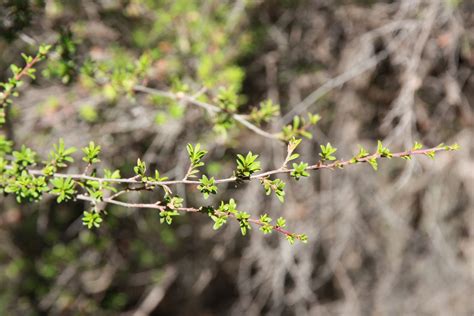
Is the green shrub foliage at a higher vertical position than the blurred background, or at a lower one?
lower

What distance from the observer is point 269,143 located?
4.10 meters

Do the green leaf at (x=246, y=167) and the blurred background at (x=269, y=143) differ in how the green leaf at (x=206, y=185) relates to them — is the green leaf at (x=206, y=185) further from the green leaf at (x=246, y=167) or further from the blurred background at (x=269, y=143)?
the blurred background at (x=269, y=143)

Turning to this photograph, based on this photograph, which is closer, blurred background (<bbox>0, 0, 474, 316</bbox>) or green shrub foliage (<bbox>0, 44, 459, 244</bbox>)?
green shrub foliage (<bbox>0, 44, 459, 244</bbox>)

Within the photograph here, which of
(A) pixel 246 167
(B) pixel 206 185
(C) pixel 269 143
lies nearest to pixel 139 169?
(B) pixel 206 185

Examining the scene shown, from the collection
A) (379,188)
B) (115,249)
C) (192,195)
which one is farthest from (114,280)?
(379,188)

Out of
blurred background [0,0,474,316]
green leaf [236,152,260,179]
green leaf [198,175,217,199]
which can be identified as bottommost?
green leaf [198,175,217,199]

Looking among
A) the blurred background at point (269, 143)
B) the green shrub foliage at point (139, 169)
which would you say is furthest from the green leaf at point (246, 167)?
the blurred background at point (269, 143)

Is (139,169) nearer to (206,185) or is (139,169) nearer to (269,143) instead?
(206,185)

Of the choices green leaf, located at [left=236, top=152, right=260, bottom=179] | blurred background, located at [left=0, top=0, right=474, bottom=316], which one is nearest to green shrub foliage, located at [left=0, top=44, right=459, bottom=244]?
green leaf, located at [left=236, top=152, right=260, bottom=179]

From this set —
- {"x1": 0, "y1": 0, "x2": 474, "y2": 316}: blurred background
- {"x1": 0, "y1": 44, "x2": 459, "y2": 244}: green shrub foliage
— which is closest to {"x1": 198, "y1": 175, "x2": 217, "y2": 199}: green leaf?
{"x1": 0, "y1": 44, "x2": 459, "y2": 244}: green shrub foliage

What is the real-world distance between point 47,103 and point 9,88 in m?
1.63

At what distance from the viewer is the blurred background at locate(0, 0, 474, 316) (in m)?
3.57

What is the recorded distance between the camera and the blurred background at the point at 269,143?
357 centimetres

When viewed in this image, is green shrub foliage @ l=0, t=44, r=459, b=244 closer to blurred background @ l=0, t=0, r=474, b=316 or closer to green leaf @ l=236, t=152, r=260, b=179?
green leaf @ l=236, t=152, r=260, b=179
